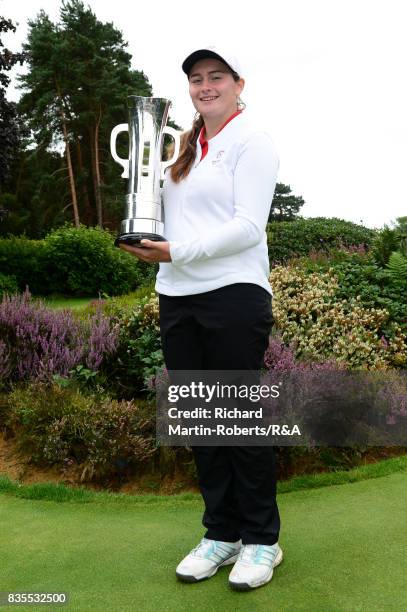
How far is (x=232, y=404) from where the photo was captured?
9.82 ft

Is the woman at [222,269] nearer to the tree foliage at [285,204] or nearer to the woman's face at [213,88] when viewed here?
the woman's face at [213,88]

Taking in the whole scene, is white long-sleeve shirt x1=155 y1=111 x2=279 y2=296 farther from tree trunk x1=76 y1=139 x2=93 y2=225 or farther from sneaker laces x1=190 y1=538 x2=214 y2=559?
tree trunk x1=76 y1=139 x2=93 y2=225

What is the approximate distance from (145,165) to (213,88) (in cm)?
42

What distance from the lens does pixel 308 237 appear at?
16.0 metres

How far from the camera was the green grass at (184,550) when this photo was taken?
275 cm

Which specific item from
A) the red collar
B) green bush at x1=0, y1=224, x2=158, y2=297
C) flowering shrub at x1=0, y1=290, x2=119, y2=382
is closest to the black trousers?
the red collar

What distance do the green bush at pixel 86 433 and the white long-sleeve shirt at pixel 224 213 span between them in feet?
6.12

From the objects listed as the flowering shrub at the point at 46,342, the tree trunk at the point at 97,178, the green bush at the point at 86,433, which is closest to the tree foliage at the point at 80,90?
the tree trunk at the point at 97,178

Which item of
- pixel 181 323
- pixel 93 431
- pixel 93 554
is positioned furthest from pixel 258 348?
pixel 93 431

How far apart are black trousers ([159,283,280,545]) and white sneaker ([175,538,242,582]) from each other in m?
0.04

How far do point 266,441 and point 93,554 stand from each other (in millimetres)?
1065

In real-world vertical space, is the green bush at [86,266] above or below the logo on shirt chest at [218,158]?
above

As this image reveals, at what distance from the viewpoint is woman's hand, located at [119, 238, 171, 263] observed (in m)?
2.62

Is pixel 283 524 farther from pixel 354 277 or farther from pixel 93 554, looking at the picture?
pixel 354 277
